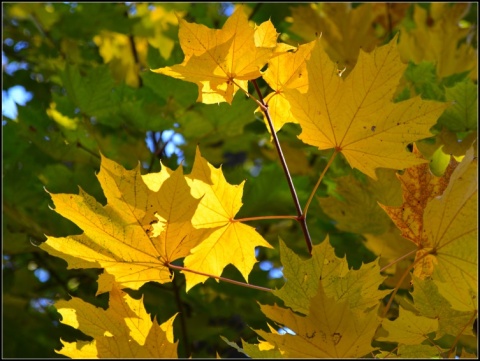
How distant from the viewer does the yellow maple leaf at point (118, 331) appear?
0.62m

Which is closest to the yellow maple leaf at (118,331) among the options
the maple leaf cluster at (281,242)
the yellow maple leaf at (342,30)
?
the maple leaf cluster at (281,242)

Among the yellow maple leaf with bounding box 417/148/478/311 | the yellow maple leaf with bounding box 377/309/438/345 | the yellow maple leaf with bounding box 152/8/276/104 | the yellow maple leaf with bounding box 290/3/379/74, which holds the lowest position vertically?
the yellow maple leaf with bounding box 377/309/438/345

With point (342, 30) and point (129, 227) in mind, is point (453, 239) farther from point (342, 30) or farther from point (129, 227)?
point (342, 30)

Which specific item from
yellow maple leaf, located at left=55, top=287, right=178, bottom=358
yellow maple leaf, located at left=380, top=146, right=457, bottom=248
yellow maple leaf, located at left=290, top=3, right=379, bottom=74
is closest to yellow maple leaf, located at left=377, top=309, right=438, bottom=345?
yellow maple leaf, located at left=380, top=146, right=457, bottom=248

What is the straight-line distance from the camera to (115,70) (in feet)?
5.14

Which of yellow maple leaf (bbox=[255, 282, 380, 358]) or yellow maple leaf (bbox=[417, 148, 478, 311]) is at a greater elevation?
yellow maple leaf (bbox=[417, 148, 478, 311])

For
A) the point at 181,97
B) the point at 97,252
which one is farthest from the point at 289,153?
the point at 97,252

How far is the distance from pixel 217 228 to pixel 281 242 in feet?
0.42

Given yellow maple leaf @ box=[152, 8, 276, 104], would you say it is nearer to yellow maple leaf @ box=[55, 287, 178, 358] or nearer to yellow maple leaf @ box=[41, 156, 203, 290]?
yellow maple leaf @ box=[41, 156, 203, 290]

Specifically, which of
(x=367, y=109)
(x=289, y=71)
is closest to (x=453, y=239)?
(x=367, y=109)

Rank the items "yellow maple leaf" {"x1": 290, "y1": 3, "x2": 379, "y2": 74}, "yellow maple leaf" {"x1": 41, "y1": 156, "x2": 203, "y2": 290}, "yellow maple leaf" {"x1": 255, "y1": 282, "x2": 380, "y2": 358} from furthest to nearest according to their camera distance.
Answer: "yellow maple leaf" {"x1": 290, "y1": 3, "x2": 379, "y2": 74} → "yellow maple leaf" {"x1": 41, "y1": 156, "x2": 203, "y2": 290} → "yellow maple leaf" {"x1": 255, "y1": 282, "x2": 380, "y2": 358}

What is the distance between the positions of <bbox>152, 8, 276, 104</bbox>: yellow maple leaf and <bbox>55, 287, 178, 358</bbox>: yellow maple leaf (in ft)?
0.87

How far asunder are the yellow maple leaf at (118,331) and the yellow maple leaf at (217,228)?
8 centimetres

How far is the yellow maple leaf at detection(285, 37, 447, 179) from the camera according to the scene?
68 cm
